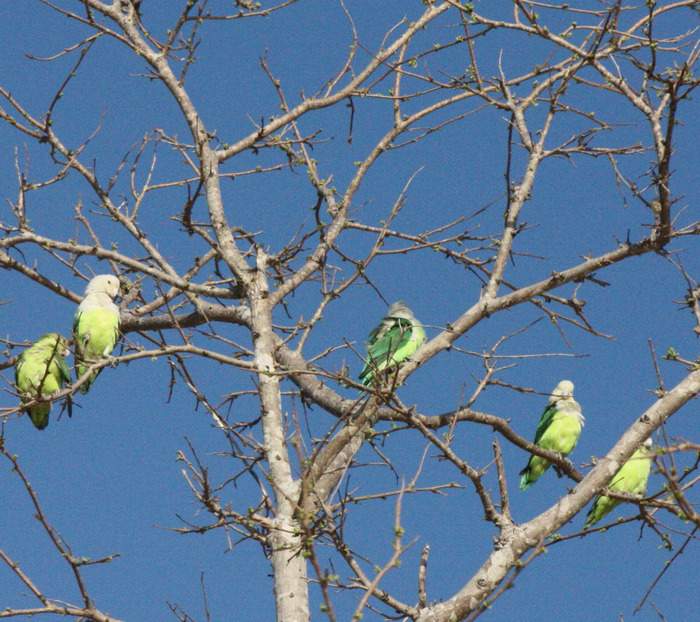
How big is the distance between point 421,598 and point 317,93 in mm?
3602

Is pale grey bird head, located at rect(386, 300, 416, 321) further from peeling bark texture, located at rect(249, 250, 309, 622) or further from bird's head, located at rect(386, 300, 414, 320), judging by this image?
peeling bark texture, located at rect(249, 250, 309, 622)

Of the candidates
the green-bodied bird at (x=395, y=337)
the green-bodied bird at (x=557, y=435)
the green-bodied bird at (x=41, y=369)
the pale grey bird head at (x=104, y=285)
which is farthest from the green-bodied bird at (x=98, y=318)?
the green-bodied bird at (x=557, y=435)

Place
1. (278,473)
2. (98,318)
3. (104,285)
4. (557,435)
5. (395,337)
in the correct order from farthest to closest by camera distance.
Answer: (557,435), (395,337), (104,285), (98,318), (278,473)

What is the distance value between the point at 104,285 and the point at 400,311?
264 cm

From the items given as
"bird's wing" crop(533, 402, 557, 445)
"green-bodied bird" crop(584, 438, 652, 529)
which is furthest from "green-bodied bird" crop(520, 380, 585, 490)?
"green-bodied bird" crop(584, 438, 652, 529)

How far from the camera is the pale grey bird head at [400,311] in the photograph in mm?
9008

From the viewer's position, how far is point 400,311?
29.9ft

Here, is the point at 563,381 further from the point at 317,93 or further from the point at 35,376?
the point at 35,376

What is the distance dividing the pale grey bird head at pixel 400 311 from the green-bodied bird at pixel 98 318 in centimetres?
247

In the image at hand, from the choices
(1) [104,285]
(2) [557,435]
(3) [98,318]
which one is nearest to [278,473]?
(3) [98,318]

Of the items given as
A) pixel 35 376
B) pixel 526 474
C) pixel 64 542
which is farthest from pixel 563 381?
pixel 64 542

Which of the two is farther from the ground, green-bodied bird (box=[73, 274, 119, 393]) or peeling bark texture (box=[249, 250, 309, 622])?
green-bodied bird (box=[73, 274, 119, 393])

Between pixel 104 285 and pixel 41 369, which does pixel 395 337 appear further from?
pixel 41 369

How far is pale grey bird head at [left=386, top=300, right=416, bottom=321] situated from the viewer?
901 centimetres
